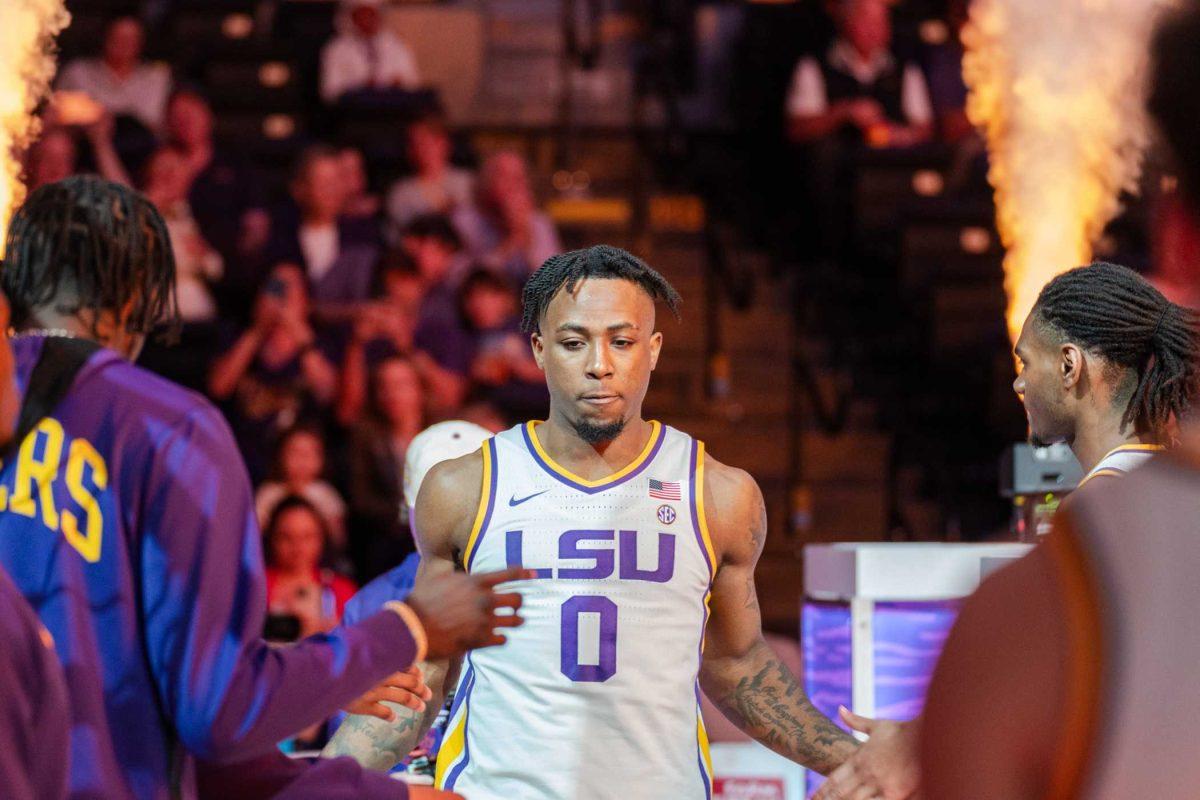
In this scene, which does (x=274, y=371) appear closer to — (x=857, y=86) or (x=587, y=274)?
(x=857, y=86)

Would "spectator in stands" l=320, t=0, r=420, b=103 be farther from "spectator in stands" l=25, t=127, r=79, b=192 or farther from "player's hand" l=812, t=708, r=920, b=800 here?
"player's hand" l=812, t=708, r=920, b=800

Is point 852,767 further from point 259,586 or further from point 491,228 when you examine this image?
point 491,228

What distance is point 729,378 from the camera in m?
8.83

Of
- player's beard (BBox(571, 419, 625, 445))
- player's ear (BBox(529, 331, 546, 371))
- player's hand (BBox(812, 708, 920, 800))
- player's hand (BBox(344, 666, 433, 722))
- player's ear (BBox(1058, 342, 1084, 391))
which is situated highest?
player's ear (BBox(529, 331, 546, 371))

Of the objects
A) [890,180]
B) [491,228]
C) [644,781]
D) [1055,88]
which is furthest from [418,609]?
[890,180]

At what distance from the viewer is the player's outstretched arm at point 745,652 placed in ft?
11.4

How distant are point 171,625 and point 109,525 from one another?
17cm

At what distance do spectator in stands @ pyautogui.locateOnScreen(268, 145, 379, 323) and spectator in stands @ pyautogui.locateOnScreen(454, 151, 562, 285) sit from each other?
2.00ft

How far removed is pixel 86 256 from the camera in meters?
2.34

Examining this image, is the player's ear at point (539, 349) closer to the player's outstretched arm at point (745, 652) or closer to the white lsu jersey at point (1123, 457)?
the player's outstretched arm at point (745, 652)

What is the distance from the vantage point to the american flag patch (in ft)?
11.4

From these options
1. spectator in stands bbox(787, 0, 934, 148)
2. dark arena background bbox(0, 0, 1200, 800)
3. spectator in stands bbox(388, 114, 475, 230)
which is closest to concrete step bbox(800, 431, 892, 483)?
dark arena background bbox(0, 0, 1200, 800)

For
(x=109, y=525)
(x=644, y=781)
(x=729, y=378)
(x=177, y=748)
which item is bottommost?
(x=644, y=781)

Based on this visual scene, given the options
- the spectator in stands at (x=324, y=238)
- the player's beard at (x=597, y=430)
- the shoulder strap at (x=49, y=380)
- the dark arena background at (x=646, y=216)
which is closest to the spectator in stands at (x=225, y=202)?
the dark arena background at (x=646, y=216)
